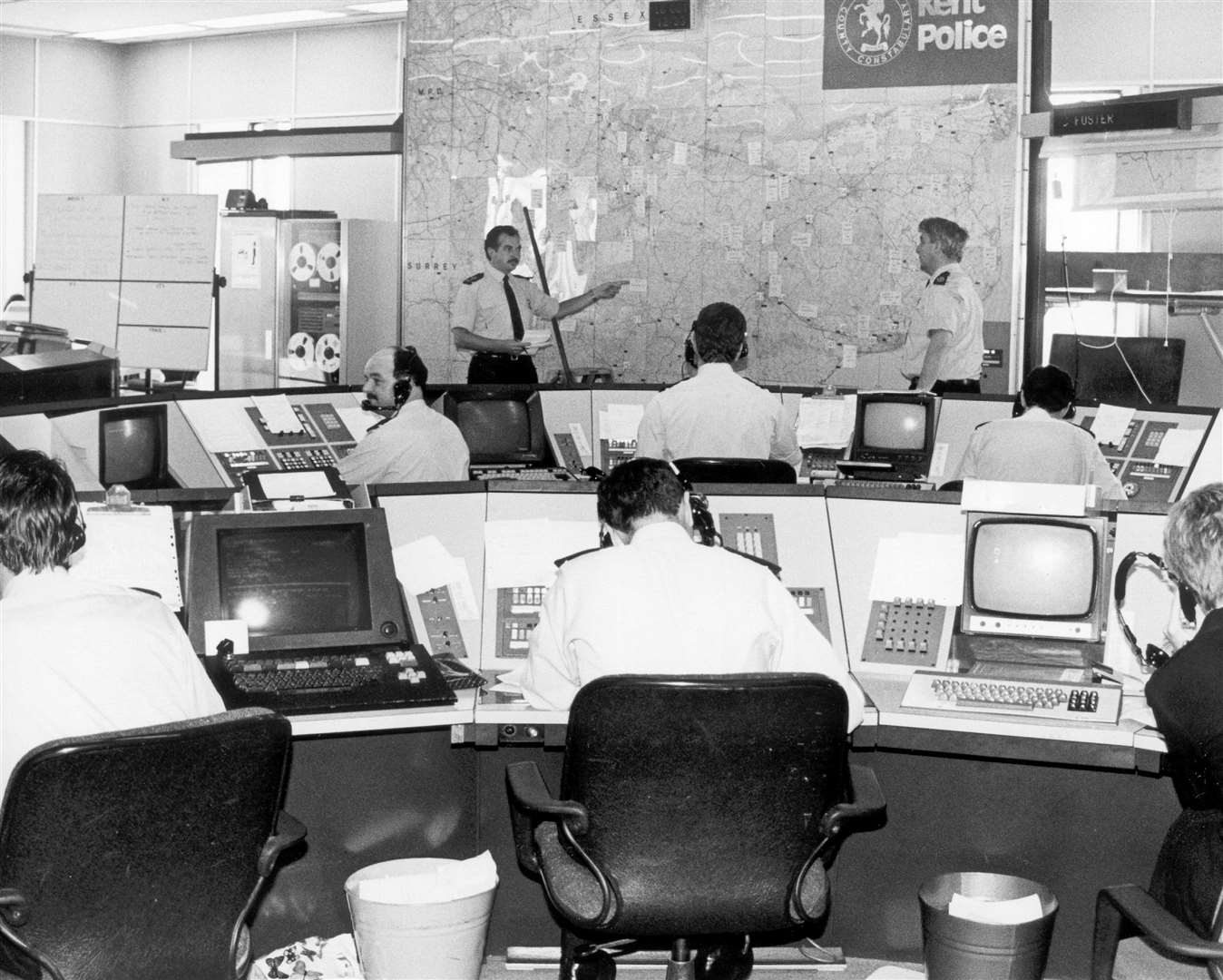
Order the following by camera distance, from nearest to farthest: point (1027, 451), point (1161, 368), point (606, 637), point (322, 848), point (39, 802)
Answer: point (39, 802)
point (606, 637)
point (322, 848)
point (1027, 451)
point (1161, 368)

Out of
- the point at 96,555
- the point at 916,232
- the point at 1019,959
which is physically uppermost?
the point at 916,232

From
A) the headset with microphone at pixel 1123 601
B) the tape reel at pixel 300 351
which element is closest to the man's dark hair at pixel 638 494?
the headset with microphone at pixel 1123 601

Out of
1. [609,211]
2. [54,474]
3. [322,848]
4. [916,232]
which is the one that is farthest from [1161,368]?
[54,474]

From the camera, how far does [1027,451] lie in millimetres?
4754

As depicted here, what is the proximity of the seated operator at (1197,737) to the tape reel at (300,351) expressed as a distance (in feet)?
26.5

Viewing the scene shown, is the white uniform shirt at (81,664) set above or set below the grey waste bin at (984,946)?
above

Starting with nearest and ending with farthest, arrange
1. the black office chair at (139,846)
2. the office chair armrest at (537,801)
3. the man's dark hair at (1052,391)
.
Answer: the black office chair at (139,846), the office chair armrest at (537,801), the man's dark hair at (1052,391)

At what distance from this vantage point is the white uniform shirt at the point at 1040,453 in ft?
15.6

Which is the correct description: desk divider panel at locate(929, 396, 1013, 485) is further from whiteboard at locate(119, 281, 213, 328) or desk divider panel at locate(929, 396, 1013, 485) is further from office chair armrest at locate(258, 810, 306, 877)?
office chair armrest at locate(258, 810, 306, 877)

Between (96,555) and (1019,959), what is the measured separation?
6.81 ft

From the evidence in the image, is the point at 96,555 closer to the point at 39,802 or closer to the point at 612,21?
the point at 39,802

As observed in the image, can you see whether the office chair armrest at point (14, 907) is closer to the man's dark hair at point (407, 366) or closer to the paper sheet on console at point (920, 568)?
→ the paper sheet on console at point (920, 568)

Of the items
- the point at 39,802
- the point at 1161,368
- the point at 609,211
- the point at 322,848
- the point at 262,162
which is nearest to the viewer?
the point at 39,802

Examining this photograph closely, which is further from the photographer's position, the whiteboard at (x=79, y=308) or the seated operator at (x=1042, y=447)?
the whiteboard at (x=79, y=308)
